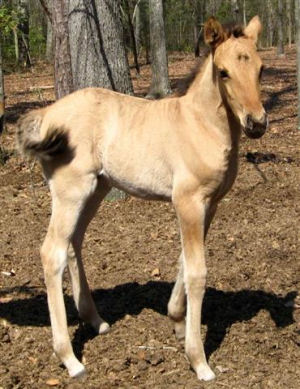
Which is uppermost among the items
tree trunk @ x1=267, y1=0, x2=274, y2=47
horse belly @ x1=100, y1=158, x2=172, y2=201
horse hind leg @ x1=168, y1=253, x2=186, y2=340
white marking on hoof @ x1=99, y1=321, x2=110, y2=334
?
horse belly @ x1=100, y1=158, x2=172, y2=201

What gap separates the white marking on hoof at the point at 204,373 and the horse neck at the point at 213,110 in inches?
58.3

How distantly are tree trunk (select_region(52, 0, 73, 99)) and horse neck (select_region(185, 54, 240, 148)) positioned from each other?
10.5 feet

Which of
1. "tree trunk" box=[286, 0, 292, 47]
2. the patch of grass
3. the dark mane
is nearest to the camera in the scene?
the dark mane

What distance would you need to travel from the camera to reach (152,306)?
524 cm

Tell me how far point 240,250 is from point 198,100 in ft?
8.48

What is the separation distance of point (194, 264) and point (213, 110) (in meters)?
1.00

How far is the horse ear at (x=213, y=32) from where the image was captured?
3764mm

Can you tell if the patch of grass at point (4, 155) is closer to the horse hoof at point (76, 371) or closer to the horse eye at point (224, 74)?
the horse hoof at point (76, 371)

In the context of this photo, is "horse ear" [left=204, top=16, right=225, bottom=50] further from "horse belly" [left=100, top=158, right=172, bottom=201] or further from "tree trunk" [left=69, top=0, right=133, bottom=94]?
"tree trunk" [left=69, top=0, right=133, bottom=94]

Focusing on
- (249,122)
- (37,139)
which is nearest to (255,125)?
(249,122)

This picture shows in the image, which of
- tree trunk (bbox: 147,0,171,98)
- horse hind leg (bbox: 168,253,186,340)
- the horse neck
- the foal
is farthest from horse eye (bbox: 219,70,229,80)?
tree trunk (bbox: 147,0,171,98)

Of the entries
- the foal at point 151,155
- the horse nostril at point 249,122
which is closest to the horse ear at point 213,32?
the foal at point 151,155

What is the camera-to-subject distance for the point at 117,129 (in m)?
4.29

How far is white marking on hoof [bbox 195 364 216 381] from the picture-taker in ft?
13.5
